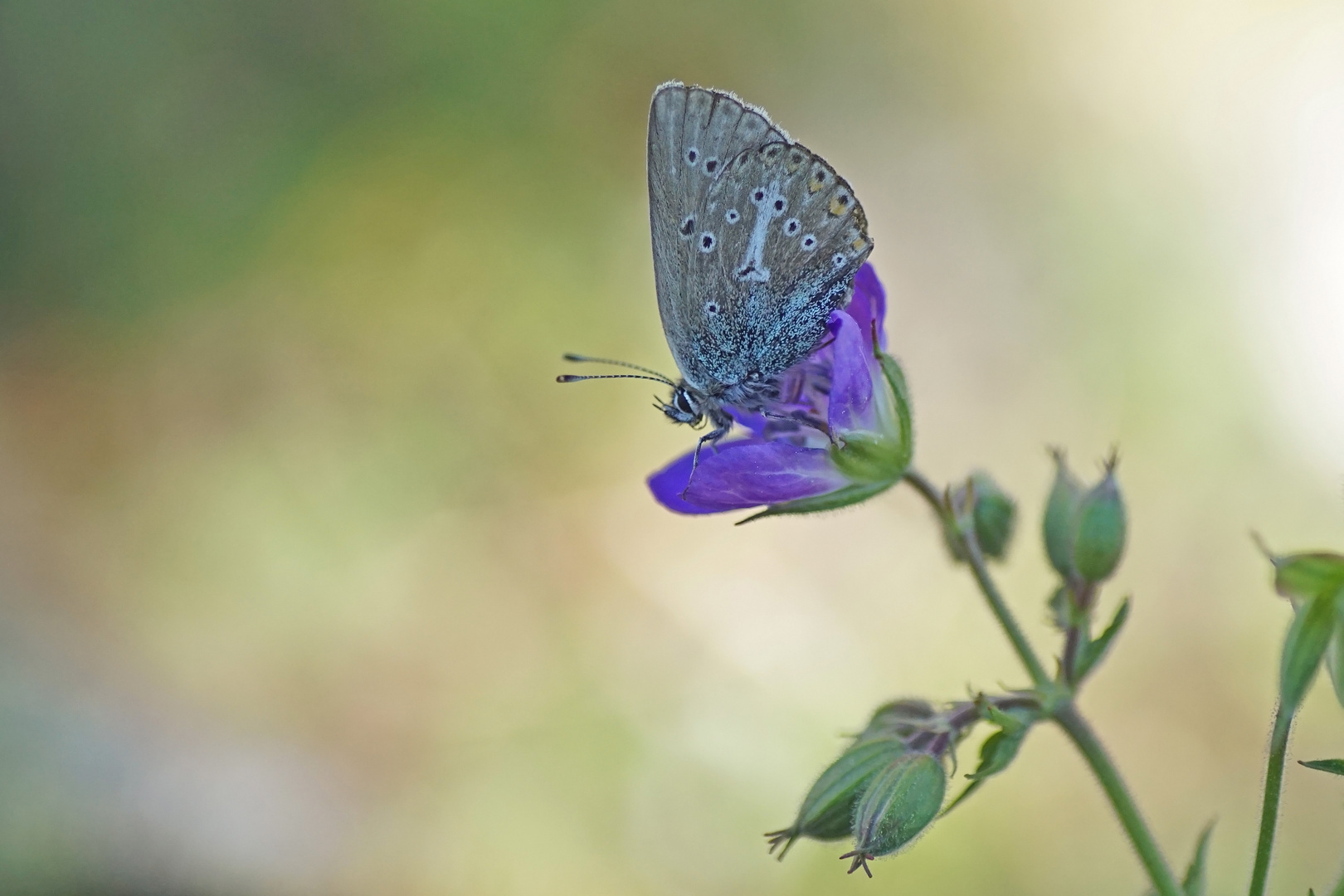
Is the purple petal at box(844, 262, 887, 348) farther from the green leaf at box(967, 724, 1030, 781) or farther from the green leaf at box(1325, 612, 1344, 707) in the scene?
the green leaf at box(1325, 612, 1344, 707)

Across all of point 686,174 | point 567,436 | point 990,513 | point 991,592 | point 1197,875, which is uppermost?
point 567,436

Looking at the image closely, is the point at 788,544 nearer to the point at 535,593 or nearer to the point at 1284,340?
the point at 535,593

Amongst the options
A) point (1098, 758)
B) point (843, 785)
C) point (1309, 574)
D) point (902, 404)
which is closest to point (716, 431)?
point (902, 404)

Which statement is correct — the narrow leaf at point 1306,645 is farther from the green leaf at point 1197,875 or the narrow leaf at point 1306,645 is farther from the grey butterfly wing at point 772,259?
the grey butterfly wing at point 772,259

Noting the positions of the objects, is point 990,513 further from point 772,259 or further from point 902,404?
point 772,259

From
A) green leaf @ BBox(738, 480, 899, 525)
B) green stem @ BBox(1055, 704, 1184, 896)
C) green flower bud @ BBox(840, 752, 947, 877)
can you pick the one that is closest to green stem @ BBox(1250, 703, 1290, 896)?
green stem @ BBox(1055, 704, 1184, 896)

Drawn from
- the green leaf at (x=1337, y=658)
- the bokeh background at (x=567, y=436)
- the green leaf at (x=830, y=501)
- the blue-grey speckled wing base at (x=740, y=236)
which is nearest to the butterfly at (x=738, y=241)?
the blue-grey speckled wing base at (x=740, y=236)
